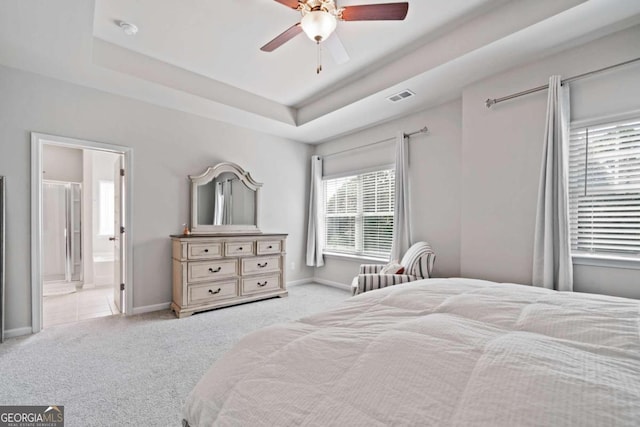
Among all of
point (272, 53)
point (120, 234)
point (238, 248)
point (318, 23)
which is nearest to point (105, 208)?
point (120, 234)

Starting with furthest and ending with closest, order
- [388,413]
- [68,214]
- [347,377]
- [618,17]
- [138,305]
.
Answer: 1. [68,214]
2. [138,305]
3. [618,17]
4. [347,377]
5. [388,413]

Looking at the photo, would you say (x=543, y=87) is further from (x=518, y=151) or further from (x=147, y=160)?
(x=147, y=160)

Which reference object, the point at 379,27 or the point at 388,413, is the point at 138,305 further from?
the point at 379,27

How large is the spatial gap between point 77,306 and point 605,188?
236 inches

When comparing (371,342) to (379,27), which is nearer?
(371,342)

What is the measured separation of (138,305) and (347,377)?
12.1 feet

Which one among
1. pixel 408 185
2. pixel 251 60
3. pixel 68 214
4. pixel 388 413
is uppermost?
pixel 251 60

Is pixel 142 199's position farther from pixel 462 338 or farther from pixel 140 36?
pixel 462 338

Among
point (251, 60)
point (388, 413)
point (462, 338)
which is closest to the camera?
point (388, 413)

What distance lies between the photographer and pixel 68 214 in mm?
5203

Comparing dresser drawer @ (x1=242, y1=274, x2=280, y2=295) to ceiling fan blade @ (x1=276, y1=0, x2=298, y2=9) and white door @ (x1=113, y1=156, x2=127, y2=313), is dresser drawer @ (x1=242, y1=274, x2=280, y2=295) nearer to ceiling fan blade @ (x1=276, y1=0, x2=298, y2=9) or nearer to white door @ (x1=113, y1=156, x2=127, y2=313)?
white door @ (x1=113, y1=156, x2=127, y2=313)

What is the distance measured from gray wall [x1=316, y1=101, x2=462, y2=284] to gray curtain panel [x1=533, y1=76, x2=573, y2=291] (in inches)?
38.5

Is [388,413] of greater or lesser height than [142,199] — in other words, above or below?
below

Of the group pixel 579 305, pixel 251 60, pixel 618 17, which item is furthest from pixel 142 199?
pixel 618 17
